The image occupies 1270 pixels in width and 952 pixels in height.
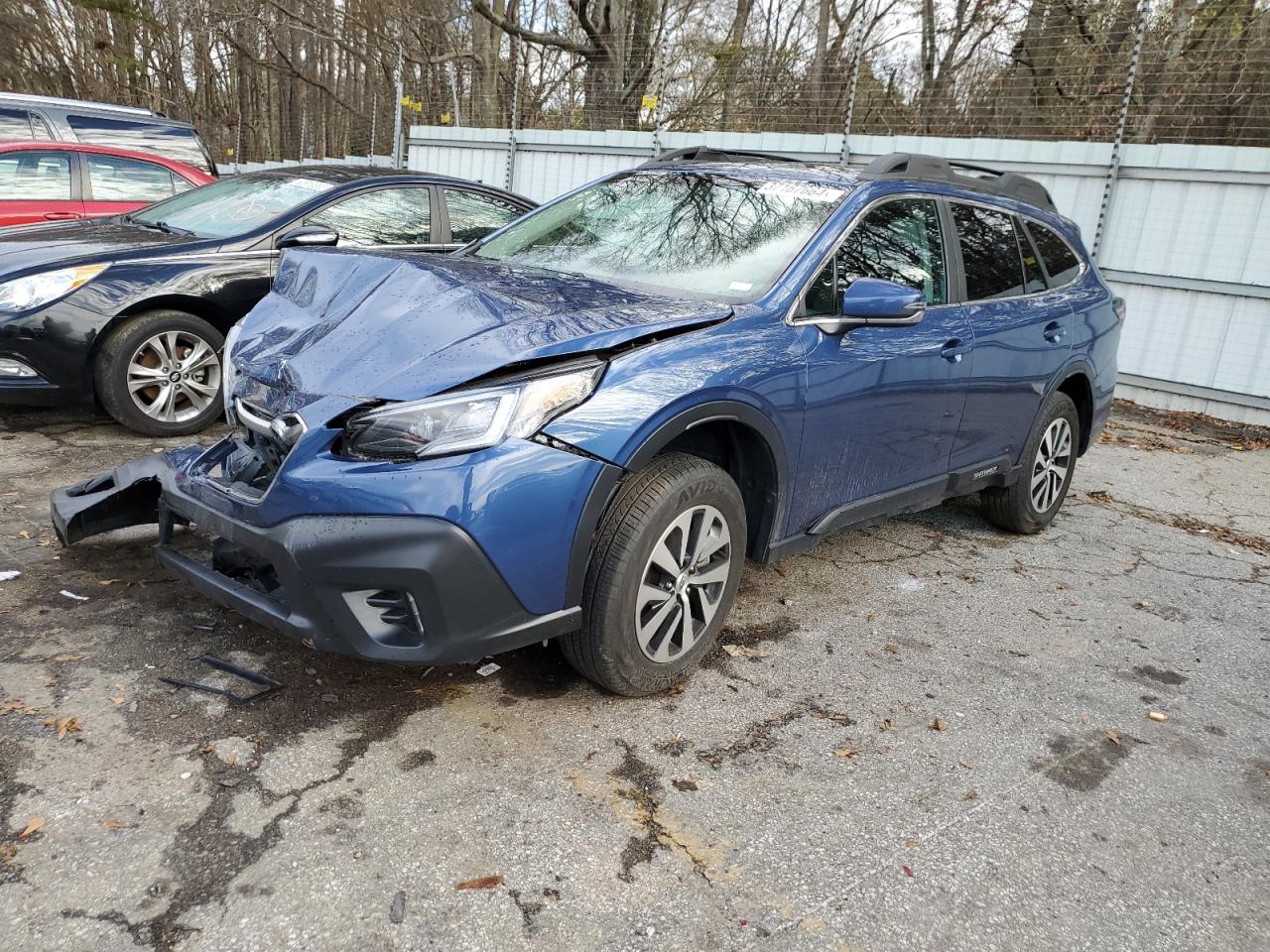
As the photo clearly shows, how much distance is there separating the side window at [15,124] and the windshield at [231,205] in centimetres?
222

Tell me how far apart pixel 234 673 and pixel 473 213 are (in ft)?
13.7

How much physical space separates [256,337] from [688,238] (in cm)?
159

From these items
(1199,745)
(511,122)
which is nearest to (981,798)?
(1199,745)

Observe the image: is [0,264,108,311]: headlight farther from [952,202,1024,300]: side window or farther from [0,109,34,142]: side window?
[952,202,1024,300]: side window

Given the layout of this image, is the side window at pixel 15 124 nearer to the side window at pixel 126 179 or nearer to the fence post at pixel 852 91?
the side window at pixel 126 179

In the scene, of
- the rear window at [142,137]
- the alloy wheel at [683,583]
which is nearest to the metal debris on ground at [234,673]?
the alloy wheel at [683,583]

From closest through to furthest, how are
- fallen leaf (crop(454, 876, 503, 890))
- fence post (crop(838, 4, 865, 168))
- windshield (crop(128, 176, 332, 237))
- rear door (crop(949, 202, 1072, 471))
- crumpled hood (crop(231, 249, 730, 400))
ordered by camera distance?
fallen leaf (crop(454, 876, 503, 890)) < crumpled hood (crop(231, 249, 730, 400)) < rear door (crop(949, 202, 1072, 471)) < windshield (crop(128, 176, 332, 237)) < fence post (crop(838, 4, 865, 168))

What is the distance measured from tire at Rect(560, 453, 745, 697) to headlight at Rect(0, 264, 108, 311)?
12.0ft

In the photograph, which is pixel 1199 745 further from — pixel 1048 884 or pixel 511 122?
pixel 511 122

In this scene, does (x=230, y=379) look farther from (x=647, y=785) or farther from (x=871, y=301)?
(x=871, y=301)

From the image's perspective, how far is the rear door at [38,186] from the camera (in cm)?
716

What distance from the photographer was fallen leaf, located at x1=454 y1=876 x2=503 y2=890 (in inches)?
86.9

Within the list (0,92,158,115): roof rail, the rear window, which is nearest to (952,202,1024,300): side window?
the rear window

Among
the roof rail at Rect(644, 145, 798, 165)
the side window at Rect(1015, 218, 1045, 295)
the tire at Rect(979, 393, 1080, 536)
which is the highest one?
the roof rail at Rect(644, 145, 798, 165)
